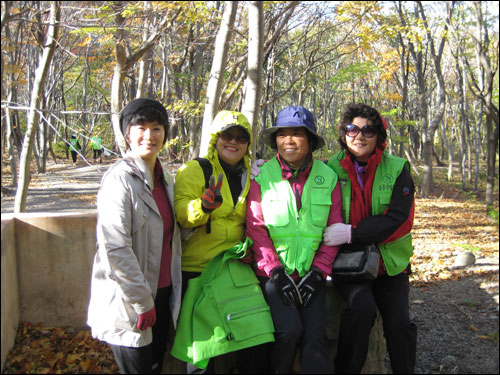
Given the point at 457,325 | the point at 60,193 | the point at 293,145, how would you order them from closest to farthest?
1. the point at 293,145
2. the point at 457,325
3. the point at 60,193

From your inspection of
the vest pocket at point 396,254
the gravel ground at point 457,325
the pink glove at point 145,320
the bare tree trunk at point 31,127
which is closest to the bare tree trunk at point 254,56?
the vest pocket at point 396,254

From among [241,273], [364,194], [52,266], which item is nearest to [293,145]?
[364,194]

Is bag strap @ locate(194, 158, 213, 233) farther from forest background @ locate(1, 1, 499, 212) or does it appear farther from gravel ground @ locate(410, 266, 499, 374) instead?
gravel ground @ locate(410, 266, 499, 374)

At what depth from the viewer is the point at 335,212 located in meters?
2.99

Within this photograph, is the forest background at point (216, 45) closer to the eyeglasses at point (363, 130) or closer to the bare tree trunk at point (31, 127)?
the bare tree trunk at point (31, 127)

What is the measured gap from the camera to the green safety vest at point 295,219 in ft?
9.32

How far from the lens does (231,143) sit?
3043 millimetres

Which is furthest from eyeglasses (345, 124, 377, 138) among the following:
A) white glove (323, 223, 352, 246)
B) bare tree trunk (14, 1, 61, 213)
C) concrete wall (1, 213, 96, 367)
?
bare tree trunk (14, 1, 61, 213)

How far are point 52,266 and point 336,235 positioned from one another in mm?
2770

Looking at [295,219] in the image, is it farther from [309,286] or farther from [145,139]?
[145,139]

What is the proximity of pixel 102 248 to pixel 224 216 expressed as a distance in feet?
2.92

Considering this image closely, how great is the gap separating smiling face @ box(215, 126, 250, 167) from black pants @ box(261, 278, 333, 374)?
1051mm

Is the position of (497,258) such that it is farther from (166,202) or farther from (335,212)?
(166,202)

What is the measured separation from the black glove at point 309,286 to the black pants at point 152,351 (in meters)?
0.89
